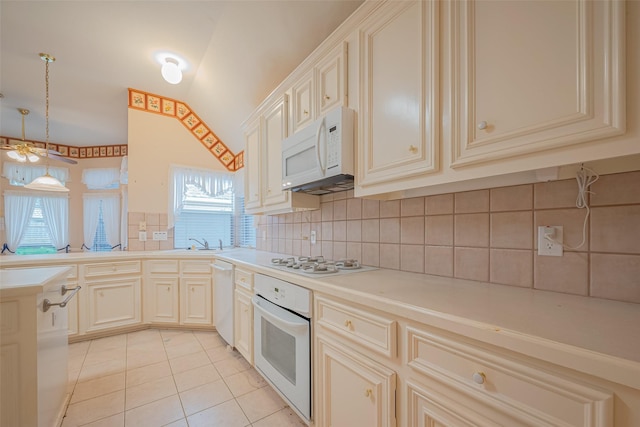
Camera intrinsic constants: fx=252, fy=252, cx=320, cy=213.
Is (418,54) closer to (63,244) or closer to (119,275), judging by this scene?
(119,275)

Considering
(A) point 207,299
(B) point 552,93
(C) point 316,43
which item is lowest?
(A) point 207,299

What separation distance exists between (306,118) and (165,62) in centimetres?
211

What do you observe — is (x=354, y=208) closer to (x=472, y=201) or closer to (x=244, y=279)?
(x=472, y=201)

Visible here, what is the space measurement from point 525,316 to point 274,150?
1921mm

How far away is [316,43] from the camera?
1982 mm

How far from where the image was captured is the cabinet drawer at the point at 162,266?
2.80 meters

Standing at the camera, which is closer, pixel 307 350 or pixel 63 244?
pixel 307 350

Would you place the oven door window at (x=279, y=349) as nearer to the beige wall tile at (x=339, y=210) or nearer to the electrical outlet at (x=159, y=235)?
the beige wall tile at (x=339, y=210)

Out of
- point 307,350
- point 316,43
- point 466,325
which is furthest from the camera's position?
point 316,43

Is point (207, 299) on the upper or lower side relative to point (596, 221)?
lower

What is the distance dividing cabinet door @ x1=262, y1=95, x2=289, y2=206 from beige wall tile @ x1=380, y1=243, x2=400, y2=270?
884mm

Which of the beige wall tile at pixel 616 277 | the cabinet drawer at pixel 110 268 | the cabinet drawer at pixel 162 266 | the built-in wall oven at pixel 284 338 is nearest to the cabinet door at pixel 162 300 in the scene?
the cabinet drawer at pixel 162 266

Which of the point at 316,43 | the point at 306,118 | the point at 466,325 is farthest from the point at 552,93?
the point at 316,43

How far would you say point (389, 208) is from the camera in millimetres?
1596
